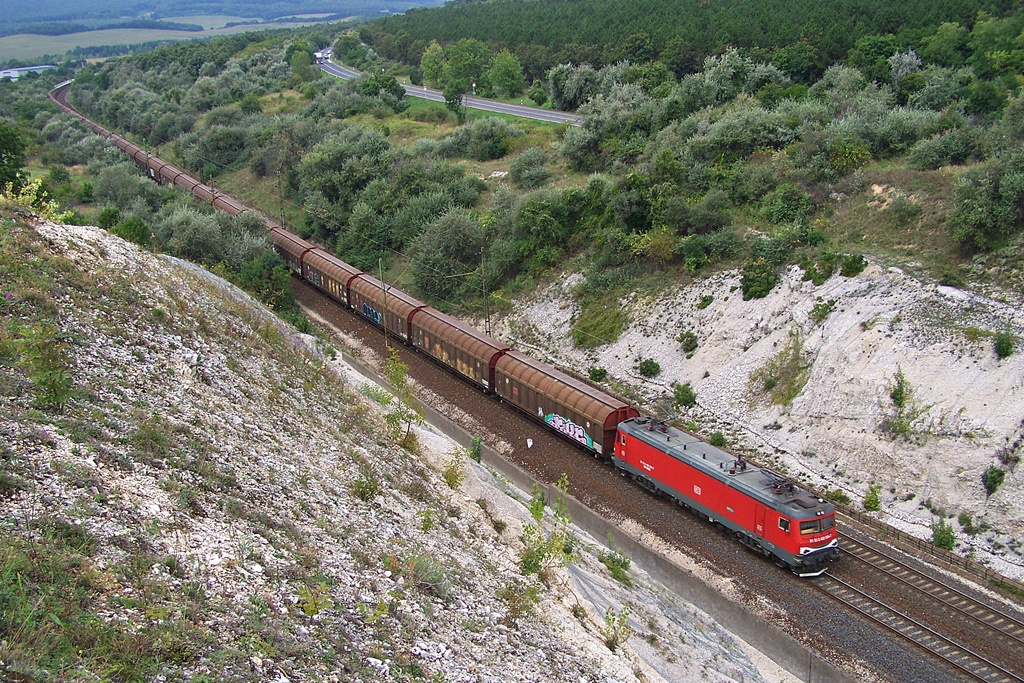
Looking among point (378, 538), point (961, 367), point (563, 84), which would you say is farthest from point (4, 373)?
point (563, 84)

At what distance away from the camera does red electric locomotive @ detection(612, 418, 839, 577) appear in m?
23.8

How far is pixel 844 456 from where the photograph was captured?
1154 inches

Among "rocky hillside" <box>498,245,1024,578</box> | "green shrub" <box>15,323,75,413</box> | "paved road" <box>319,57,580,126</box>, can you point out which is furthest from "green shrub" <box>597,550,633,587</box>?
"paved road" <box>319,57,580,126</box>

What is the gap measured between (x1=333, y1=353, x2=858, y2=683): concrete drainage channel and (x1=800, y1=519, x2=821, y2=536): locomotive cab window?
313 centimetres

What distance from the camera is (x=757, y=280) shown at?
1442 inches

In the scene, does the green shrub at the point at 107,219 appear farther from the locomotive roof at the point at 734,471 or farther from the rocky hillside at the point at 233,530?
the locomotive roof at the point at 734,471

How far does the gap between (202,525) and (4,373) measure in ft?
21.6

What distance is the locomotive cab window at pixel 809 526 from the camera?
23.5 meters

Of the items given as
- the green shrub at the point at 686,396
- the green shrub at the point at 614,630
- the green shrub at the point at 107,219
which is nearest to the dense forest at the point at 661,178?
the green shrub at the point at 107,219

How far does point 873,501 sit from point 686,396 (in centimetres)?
968

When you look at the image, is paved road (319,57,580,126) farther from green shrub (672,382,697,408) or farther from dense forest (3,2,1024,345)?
green shrub (672,382,697,408)

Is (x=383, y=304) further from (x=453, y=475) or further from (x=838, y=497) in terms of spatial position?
(x=838, y=497)

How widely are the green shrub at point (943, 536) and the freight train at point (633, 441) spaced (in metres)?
3.27

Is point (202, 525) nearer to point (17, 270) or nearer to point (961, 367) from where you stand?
point (17, 270)
